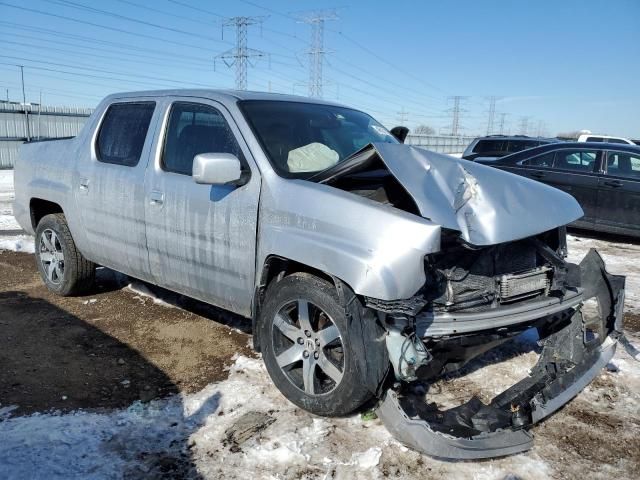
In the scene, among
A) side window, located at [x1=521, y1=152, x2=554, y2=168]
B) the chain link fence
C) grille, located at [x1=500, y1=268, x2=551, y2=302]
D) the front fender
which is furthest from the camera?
the chain link fence

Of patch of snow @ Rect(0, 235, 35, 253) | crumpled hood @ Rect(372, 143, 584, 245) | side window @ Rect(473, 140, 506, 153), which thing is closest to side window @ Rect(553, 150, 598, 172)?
side window @ Rect(473, 140, 506, 153)

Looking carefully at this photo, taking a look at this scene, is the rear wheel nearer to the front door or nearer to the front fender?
the front fender

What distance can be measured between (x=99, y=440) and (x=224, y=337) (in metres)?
1.56

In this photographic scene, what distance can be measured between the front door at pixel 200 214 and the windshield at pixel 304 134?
18cm

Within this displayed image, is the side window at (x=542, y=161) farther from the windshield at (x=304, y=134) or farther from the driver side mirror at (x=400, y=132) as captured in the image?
the windshield at (x=304, y=134)

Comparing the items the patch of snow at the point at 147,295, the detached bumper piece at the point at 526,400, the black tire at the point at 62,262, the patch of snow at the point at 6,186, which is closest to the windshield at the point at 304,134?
the detached bumper piece at the point at 526,400

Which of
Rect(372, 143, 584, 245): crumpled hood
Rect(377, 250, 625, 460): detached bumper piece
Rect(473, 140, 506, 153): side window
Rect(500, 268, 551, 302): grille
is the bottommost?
Rect(377, 250, 625, 460): detached bumper piece

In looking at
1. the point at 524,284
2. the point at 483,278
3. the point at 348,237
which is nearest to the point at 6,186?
the point at 348,237

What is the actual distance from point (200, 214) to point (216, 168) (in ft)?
1.85

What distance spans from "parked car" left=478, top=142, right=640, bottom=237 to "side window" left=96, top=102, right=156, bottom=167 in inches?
284

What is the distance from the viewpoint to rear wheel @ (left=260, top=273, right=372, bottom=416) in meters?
2.86

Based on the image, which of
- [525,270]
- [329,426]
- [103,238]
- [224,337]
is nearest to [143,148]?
[103,238]

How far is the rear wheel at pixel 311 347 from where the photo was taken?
286cm

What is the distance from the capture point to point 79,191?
4656 millimetres
